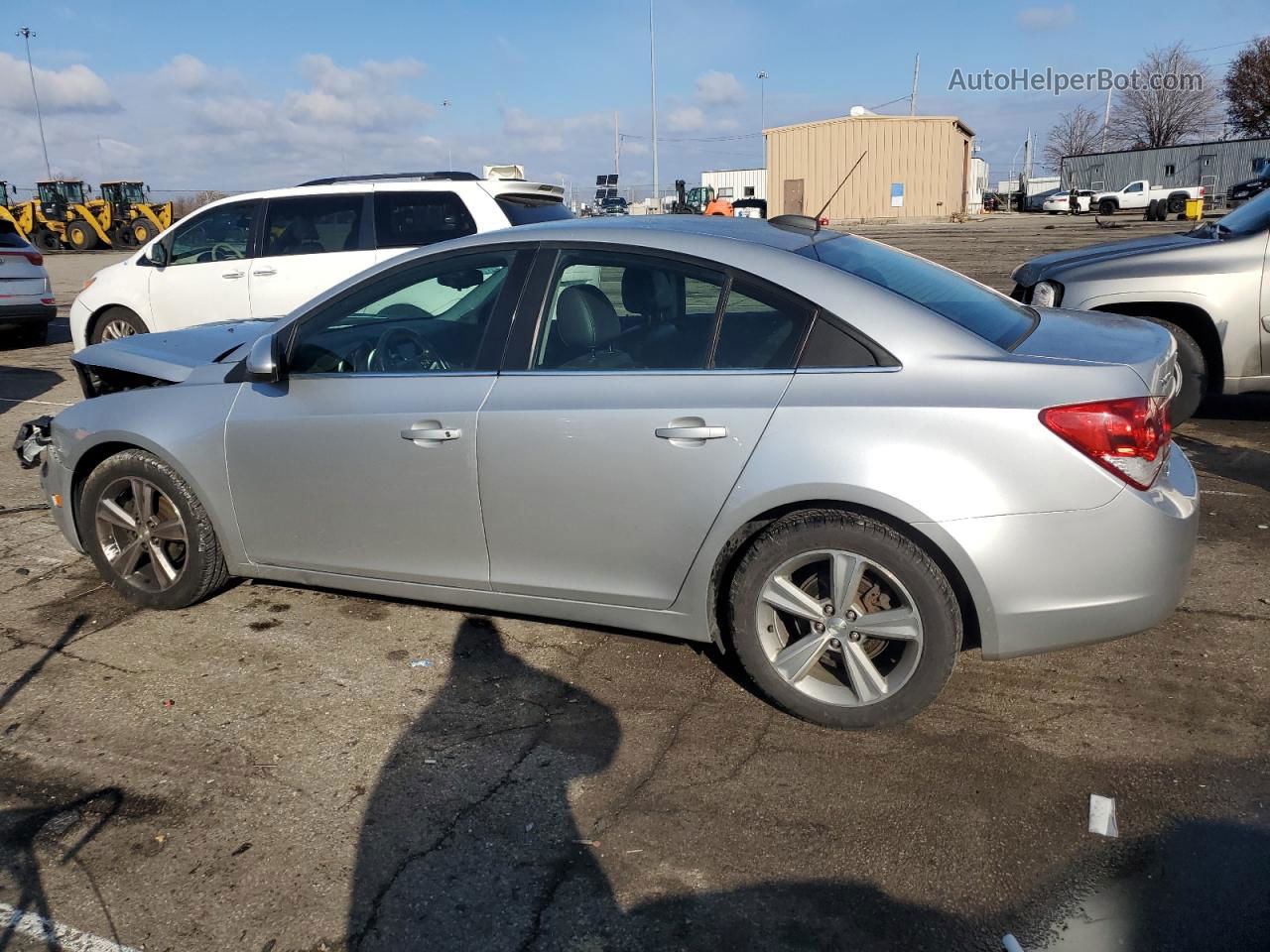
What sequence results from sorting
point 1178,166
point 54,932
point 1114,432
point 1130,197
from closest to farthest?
point 54,932 → point 1114,432 → point 1130,197 → point 1178,166

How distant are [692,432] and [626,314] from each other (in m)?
0.67

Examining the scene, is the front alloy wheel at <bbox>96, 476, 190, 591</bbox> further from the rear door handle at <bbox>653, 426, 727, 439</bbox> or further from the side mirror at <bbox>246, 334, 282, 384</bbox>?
the rear door handle at <bbox>653, 426, 727, 439</bbox>

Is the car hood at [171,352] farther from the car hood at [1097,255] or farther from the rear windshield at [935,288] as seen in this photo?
the car hood at [1097,255]

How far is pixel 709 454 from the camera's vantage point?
3271 millimetres

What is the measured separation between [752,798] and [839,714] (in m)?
0.47

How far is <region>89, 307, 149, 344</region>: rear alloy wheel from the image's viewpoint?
9.40 metres

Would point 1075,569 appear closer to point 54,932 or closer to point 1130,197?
point 54,932

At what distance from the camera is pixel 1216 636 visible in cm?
394

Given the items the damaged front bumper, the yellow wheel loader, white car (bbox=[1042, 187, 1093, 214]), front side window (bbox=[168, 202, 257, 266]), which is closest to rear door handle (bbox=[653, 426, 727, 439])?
the damaged front bumper

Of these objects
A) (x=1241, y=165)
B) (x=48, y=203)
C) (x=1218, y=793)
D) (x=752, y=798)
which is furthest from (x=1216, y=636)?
(x=1241, y=165)

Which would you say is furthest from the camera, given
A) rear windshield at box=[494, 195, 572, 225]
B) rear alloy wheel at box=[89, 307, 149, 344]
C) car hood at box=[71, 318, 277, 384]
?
rear alloy wheel at box=[89, 307, 149, 344]

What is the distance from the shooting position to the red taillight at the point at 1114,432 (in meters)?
2.99

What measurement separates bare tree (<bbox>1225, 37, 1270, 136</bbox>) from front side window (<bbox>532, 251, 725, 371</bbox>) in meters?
69.3

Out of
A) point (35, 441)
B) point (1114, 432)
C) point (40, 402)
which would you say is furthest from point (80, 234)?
point (1114, 432)
